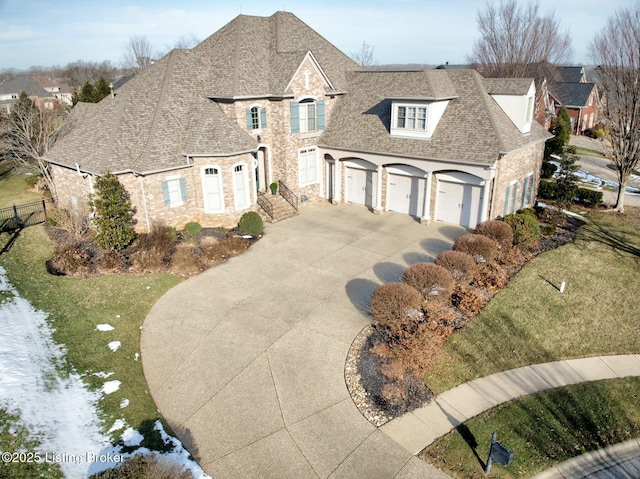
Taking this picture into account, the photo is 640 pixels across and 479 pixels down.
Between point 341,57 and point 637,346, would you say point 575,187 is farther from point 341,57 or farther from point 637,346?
point 341,57

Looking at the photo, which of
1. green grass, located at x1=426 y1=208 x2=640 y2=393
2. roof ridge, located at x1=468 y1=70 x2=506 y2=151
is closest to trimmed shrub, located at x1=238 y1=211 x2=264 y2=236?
green grass, located at x1=426 y1=208 x2=640 y2=393

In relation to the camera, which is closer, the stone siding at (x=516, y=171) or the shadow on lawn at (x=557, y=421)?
the shadow on lawn at (x=557, y=421)

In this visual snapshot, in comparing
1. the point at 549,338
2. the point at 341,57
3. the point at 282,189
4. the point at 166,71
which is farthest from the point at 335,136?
the point at 549,338

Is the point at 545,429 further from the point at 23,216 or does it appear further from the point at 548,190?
the point at 23,216

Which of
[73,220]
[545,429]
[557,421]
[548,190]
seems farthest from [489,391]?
[548,190]

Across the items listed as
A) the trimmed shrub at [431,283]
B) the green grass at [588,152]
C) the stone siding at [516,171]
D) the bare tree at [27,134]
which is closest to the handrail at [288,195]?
the stone siding at [516,171]

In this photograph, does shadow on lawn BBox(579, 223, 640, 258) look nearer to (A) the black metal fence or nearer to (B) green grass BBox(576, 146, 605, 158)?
(B) green grass BBox(576, 146, 605, 158)

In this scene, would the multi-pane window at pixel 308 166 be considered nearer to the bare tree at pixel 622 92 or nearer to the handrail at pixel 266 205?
the handrail at pixel 266 205
